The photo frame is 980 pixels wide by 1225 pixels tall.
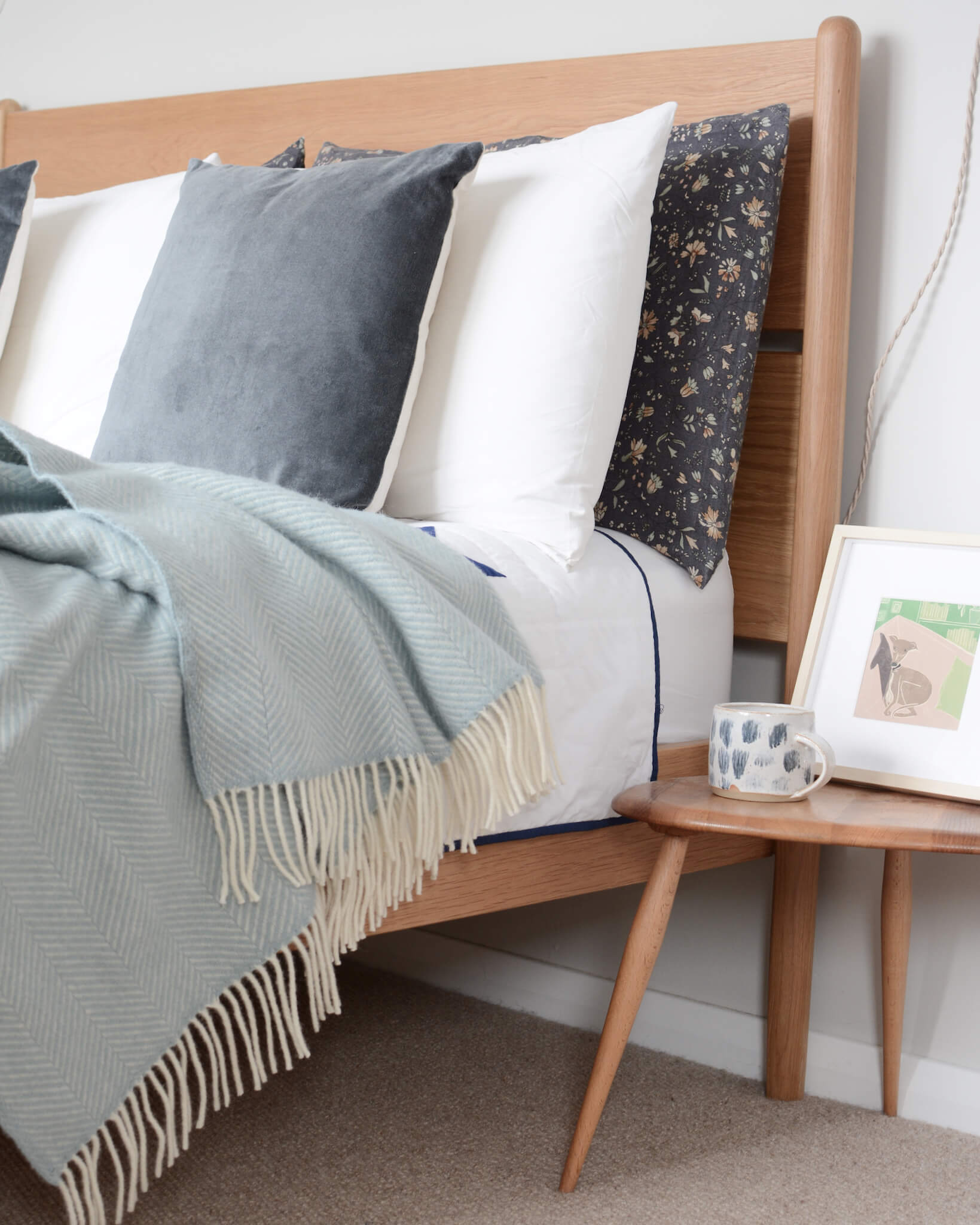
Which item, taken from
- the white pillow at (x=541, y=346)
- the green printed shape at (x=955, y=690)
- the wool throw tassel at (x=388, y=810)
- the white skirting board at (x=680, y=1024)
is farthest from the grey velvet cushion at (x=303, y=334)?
the white skirting board at (x=680, y=1024)

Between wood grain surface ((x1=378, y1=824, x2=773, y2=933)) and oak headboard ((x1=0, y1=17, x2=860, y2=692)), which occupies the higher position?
oak headboard ((x1=0, y1=17, x2=860, y2=692))

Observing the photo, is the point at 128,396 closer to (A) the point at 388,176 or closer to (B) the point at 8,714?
(A) the point at 388,176

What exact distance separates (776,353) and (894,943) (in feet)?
2.34

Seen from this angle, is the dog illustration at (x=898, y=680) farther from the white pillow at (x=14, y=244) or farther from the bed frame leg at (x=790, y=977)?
the white pillow at (x=14, y=244)

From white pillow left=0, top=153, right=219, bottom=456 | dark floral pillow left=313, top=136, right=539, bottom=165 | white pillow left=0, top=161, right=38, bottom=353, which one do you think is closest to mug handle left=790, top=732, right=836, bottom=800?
dark floral pillow left=313, top=136, right=539, bottom=165

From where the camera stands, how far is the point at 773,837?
3.28ft

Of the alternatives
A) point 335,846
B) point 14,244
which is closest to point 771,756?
point 335,846

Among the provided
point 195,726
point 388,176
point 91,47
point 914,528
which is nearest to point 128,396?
point 388,176

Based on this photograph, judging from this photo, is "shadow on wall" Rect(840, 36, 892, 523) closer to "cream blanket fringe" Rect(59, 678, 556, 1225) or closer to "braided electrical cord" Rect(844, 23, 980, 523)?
"braided electrical cord" Rect(844, 23, 980, 523)

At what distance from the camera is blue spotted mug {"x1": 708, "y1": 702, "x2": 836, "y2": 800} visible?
1.07 m

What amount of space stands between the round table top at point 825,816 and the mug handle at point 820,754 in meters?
0.01

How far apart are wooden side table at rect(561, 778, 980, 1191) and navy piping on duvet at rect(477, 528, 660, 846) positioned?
5 cm

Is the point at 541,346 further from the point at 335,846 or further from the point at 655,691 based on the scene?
the point at 335,846

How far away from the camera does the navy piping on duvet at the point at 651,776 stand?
42.3 inches
